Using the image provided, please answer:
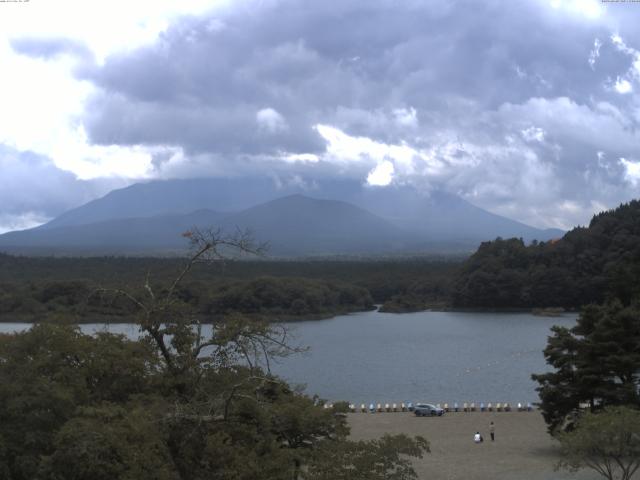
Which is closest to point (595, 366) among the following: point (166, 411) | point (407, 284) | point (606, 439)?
point (606, 439)

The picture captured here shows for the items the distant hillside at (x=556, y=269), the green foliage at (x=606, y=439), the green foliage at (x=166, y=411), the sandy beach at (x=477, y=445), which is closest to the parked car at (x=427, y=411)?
the sandy beach at (x=477, y=445)

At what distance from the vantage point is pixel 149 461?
297 inches

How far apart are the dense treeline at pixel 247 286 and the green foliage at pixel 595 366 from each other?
23619mm

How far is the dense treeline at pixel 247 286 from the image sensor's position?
190ft

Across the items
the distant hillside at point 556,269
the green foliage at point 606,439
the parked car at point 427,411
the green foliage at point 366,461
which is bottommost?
the parked car at point 427,411

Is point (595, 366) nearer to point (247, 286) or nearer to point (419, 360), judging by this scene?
point (419, 360)

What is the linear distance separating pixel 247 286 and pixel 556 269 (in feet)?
90.0

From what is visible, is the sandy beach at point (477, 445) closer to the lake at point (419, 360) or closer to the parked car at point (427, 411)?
the parked car at point (427, 411)

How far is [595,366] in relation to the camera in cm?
1806

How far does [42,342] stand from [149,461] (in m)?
4.22

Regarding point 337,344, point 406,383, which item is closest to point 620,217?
point 337,344

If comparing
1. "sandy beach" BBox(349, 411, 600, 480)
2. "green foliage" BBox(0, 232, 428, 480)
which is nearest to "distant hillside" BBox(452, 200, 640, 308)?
"sandy beach" BBox(349, 411, 600, 480)

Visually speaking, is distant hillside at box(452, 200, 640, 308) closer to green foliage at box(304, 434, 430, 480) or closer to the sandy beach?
the sandy beach

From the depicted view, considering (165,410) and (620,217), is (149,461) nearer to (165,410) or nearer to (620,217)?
(165,410)
